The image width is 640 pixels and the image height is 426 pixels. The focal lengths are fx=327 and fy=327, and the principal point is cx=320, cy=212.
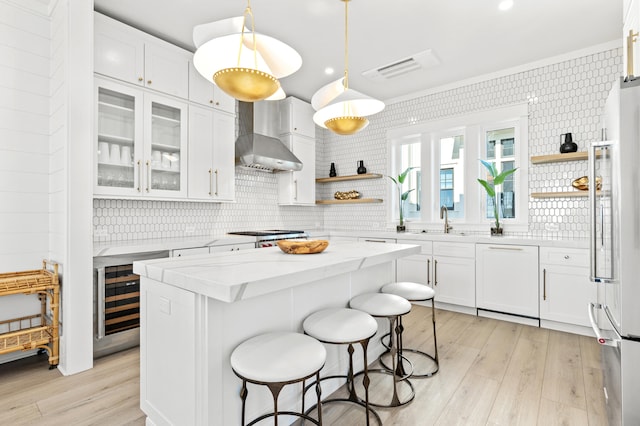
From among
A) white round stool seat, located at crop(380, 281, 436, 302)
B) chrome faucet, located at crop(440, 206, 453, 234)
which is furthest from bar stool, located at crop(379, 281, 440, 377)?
chrome faucet, located at crop(440, 206, 453, 234)

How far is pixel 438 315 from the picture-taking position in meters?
3.74

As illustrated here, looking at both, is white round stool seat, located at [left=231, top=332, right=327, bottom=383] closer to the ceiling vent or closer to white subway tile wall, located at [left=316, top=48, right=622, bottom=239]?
the ceiling vent

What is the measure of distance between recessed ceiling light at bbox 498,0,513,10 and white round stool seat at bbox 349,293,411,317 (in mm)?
2548

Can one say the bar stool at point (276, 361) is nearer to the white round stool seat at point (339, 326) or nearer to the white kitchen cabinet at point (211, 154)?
the white round stool seat at point (339, 326)

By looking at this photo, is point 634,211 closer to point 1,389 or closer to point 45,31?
point 1,389

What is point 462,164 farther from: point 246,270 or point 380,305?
point 246,270

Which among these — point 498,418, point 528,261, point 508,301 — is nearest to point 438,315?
point 508,301

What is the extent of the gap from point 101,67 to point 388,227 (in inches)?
154

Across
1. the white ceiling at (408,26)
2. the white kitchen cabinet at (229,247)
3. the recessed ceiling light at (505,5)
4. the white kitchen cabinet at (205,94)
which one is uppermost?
the white ceiling at (408,26)

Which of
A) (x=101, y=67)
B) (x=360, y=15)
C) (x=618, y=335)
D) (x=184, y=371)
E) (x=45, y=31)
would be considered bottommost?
(x=184, y=371)

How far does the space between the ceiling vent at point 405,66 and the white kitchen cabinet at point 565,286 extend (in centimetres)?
233

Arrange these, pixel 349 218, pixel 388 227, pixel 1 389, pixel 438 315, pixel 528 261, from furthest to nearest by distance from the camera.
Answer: pixel 349 218 < pixel 388 227 < pixel 438 315 < pixel 528 261 < pixel 1 389

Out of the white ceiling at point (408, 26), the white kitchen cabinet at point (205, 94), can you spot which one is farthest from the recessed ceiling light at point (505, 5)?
the white kitchen cabinet at point (205, 94)

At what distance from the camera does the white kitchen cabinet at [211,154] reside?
3.49m
